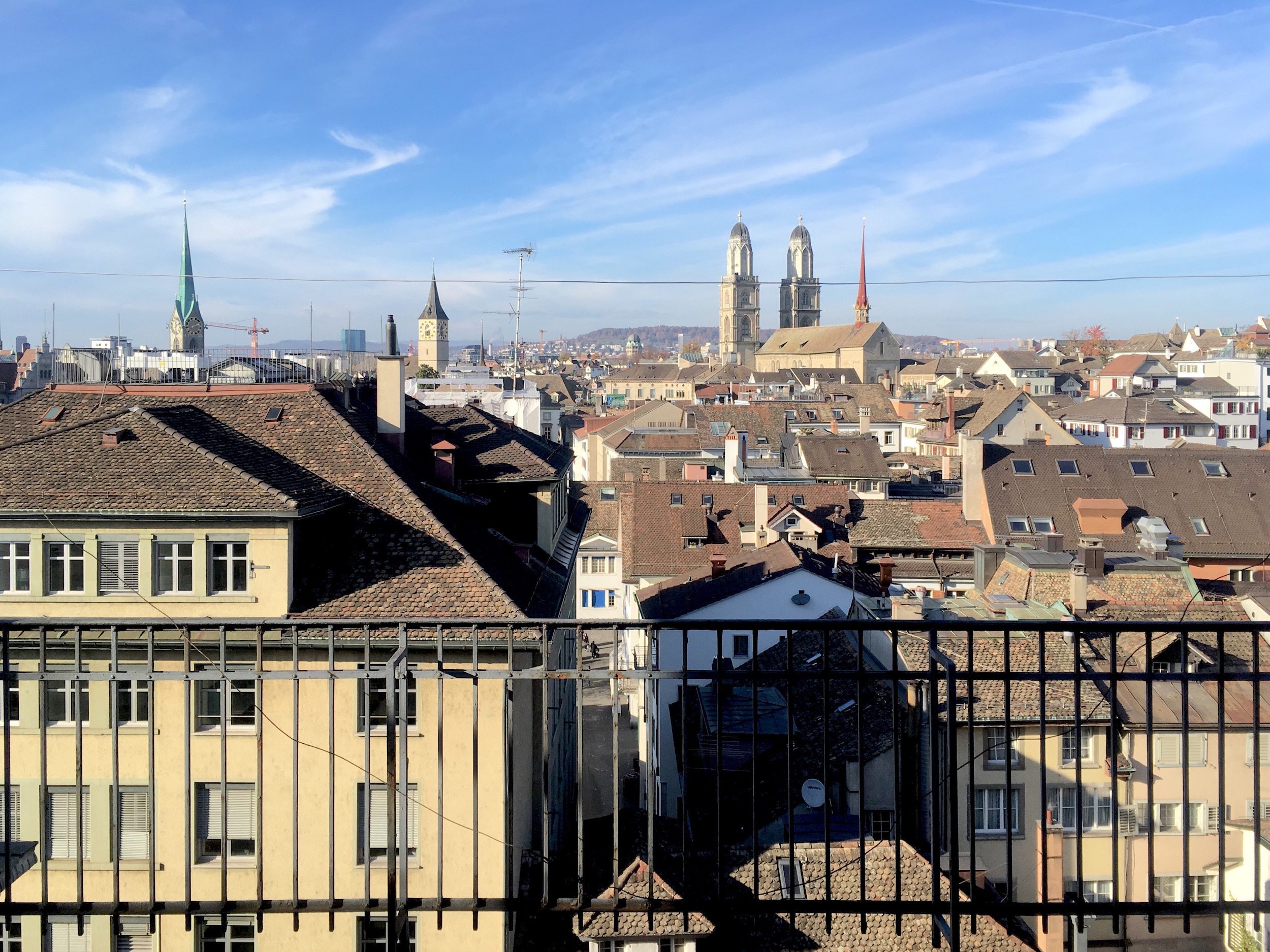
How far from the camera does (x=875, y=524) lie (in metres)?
38.7

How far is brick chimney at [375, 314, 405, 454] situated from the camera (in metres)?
20.0

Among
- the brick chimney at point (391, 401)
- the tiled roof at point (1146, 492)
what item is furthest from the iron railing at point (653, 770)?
the tiled roof at point (1146, 492)

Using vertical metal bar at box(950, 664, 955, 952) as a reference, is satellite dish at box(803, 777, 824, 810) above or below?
below

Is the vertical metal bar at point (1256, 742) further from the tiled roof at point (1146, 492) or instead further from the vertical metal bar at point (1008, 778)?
the tiled roof at point (1146, 492)

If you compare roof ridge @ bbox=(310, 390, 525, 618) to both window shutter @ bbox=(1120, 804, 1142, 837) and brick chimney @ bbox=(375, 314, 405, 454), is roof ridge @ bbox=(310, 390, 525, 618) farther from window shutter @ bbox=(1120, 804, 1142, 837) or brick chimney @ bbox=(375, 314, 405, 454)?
window shutter @ bbox=(1120, 804, 1142, 837)

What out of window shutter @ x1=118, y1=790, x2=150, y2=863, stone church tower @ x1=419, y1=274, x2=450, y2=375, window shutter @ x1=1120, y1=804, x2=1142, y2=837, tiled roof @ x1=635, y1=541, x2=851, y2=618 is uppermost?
stone church tower @ x1=419, y1=274, x2=450, y2=375

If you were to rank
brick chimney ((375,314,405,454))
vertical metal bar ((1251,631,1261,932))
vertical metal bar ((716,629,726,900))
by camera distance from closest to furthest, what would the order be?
vertical metal bar ((716,629,726,900)) → vertical metal bar ((1251,631,1261,932)) → brick chimney ((375,314,405,454))

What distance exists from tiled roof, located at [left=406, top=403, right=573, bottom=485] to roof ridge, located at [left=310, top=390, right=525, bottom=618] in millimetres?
2361

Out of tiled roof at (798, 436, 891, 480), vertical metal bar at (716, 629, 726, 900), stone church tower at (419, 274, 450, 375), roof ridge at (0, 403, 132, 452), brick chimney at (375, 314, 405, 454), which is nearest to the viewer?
vertical metal bar at (716, 629, 726, 900)

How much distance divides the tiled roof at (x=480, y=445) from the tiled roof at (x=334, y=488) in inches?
75.5

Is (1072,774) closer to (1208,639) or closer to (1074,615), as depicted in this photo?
(1074,615)

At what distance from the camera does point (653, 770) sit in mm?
5762

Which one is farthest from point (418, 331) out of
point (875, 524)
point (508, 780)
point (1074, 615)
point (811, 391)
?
point (508, 780)

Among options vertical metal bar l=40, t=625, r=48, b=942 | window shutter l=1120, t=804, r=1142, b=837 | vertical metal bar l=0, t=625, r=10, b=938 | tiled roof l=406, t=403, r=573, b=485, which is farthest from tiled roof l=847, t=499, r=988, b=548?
vertical metal bar l=0, t=625, r=10, b=938
